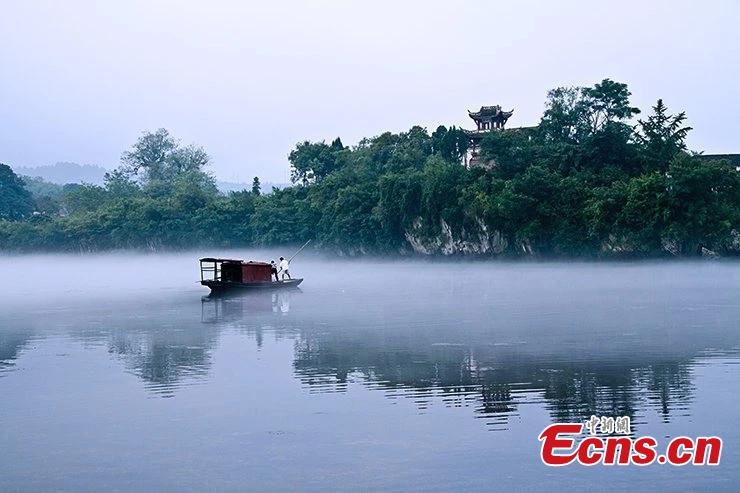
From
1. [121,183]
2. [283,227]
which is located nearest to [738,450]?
[283,227]

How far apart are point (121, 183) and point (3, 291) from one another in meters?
56.4

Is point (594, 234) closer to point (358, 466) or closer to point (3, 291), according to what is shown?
point (3, 291)

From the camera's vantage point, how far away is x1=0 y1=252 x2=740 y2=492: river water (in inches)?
373

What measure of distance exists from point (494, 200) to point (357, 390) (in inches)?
1528

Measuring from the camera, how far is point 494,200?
51531 mm

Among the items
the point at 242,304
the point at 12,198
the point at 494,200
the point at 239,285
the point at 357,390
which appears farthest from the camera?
the point at 12,198

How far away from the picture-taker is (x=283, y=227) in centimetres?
6838

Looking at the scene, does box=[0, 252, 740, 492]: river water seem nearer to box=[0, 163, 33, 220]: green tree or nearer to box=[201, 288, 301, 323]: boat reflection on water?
box=[201, 288, 301, 323]: boat reflection on water

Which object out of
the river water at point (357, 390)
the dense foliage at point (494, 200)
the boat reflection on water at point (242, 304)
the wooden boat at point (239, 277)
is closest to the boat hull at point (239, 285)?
the wooden boat at point (239, 277)

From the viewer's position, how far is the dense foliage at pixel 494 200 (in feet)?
147

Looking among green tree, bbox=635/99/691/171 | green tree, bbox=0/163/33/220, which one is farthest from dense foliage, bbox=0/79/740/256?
green tree, bbox=0/163/33/220

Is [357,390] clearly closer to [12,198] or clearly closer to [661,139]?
[661,139]

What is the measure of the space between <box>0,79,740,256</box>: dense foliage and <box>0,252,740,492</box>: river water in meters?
17.0

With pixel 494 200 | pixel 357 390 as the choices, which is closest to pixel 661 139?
pixel 494 200
